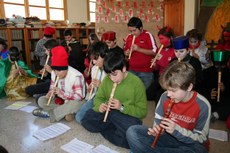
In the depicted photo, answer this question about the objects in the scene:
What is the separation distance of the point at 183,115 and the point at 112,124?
2.60 ft

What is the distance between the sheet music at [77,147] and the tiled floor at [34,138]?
0.05 meters

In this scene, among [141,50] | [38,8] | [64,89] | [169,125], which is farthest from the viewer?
[38,8]

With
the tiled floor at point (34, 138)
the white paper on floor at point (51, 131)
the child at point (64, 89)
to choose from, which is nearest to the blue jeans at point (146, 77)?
the tiled floor at point (34, 138)

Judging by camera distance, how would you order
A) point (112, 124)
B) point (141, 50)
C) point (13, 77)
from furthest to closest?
point (13, 77), point (141, 50), point (112, 124)

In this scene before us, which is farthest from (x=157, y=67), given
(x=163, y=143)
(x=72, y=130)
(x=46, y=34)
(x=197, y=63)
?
(x=46, y=34)

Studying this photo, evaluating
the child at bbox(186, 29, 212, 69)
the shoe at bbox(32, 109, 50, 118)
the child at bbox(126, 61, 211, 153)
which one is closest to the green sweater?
the child at bbox(126, 61, 211, 153)

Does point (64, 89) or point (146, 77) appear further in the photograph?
point (146, 77)

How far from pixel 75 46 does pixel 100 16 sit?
170 centimetres

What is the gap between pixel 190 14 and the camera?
4.29 metres

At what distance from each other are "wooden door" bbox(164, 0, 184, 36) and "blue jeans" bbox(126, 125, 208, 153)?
11.2ft

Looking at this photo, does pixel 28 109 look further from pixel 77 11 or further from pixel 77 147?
pixel 77 11

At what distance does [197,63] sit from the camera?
2.30m

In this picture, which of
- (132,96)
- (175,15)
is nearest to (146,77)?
(132,96)

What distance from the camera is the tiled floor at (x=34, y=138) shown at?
185cm
